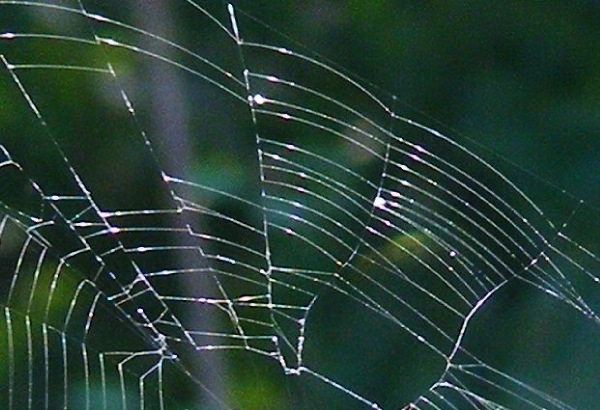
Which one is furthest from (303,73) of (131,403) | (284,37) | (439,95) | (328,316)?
(131,403)

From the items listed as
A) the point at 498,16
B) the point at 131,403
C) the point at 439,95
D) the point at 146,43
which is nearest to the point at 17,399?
the point at 131,403

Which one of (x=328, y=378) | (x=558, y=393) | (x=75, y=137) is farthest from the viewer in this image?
(x=75, y=137)

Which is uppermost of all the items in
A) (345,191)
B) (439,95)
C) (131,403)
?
(439,95)

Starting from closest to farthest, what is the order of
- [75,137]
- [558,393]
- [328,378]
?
1. [558,393]
2. [328,378]
3. [75,137]

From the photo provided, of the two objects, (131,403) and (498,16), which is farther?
(498,16)

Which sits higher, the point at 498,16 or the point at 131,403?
the point at 498,16

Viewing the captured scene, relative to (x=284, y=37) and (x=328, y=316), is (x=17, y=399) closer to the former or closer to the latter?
(x=328, y=316)
